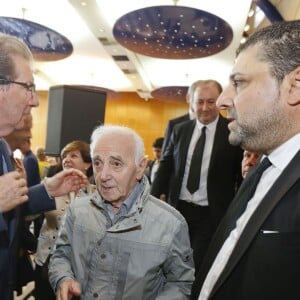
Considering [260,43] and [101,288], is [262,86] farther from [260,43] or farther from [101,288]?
[101,288]

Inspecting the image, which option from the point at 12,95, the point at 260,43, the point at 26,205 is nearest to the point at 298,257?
the point at 260,43

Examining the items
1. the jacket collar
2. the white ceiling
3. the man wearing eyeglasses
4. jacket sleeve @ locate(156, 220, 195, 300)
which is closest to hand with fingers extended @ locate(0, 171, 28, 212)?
the man wearing eyeglasses

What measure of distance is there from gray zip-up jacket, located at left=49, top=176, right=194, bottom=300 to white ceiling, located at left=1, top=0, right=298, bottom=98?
4.21 metres

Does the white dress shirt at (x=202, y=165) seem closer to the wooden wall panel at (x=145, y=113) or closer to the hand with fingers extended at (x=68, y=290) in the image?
the hand with fingers extended at (x=68, y=290)

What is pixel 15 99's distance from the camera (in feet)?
5.08

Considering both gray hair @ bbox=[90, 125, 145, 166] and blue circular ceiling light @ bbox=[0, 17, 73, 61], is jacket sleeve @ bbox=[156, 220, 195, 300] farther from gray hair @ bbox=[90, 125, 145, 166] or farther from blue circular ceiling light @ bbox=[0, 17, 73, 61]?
blue circular ceiling light @ bbox=[0, 17, 73, 61]

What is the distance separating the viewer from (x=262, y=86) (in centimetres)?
118

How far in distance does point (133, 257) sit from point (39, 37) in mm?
3079

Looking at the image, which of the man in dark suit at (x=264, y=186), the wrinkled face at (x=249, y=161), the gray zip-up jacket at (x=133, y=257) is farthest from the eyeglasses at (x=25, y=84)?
the wrinkled face at (x=249, y=161)

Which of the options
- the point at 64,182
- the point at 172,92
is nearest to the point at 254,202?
the point at 64,182

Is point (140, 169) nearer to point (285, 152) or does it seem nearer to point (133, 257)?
point (133, 257)

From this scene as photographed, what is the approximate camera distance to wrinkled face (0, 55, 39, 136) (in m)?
1.53

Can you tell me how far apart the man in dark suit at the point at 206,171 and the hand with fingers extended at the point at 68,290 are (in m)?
1.58

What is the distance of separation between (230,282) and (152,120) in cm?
1350
